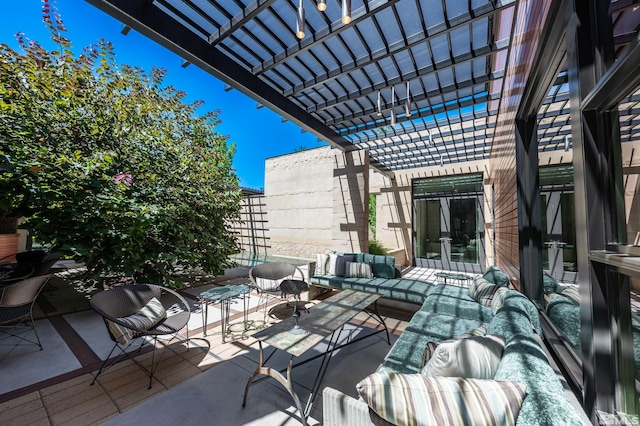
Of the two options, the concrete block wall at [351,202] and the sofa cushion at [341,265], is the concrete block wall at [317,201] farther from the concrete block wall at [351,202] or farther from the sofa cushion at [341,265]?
the sofa cushion at [341,265]

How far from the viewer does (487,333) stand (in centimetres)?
197

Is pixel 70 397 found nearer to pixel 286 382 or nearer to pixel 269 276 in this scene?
pixel 286 382

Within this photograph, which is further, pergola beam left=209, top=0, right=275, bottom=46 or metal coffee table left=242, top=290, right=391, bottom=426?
pergola beam left=209, top=0, right=275, bottom=46

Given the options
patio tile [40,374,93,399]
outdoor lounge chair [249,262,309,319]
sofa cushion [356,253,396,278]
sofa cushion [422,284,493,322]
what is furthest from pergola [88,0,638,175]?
patio tile [40,374,93,399]

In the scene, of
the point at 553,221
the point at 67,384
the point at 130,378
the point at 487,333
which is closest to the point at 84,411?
the point at 130,378

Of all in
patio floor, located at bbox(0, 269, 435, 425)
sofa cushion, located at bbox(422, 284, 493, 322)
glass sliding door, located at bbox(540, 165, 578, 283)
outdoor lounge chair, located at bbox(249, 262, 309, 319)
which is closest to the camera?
patio floor, located at bbox(0, 269, 435, 425)

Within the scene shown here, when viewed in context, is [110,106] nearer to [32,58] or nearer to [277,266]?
[32,58]

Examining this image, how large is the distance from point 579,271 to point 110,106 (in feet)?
20.4

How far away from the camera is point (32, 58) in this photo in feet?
12.3

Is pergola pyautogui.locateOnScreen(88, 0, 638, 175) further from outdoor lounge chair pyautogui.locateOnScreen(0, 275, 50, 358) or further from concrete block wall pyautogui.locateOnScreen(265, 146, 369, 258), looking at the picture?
outdoor lounge chair pyautogui.locateOnScreen(0, 275, 50, 358)

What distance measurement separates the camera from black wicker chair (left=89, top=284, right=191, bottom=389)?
7.88 feet

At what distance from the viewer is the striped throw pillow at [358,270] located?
4930 mm

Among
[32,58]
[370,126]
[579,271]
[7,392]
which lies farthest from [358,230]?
[32,58]

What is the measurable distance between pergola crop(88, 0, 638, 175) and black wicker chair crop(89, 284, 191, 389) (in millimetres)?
3045
